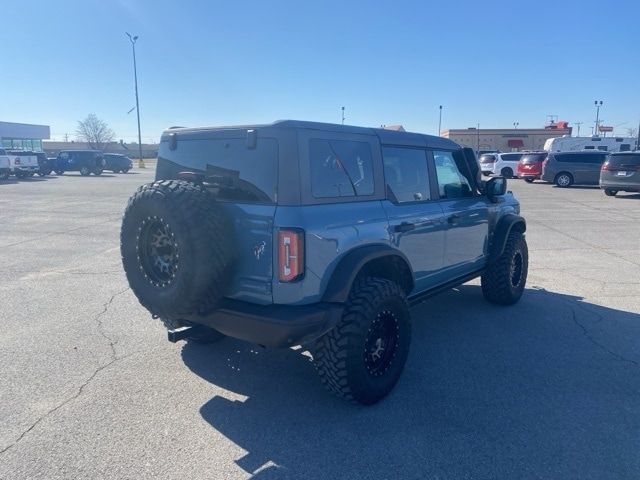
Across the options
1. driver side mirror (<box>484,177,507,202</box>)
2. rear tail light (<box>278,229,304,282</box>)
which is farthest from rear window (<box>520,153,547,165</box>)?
rear tail light (<box>278,229,304,282</box>)

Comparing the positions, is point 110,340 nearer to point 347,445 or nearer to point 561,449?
point 347,445

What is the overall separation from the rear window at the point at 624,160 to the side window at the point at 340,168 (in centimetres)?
1829

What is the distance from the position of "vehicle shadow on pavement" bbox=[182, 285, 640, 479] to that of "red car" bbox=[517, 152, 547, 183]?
24.4 meters

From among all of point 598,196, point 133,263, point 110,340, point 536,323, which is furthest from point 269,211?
point 598,196

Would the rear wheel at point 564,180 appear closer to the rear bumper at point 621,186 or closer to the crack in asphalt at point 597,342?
the rear bumper at point 621,186

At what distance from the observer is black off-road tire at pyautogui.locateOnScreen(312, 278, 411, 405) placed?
331cm

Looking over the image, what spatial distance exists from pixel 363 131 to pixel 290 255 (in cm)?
134

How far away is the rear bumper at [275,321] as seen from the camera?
9.87 feet

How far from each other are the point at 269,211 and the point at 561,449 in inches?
92.4

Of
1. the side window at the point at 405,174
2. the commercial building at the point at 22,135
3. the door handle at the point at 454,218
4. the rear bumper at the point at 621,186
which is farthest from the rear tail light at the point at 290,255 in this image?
the commercial building at the point at 22,135

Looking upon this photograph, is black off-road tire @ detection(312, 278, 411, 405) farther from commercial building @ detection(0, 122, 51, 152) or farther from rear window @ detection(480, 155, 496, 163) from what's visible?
commercial building @ detection(0, 122, 51, 152)

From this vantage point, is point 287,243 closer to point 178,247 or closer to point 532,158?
point 178,247

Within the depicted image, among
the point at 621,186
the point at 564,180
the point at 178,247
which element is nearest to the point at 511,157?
the point at 564,180

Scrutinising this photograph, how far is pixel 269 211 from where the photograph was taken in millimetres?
3143
